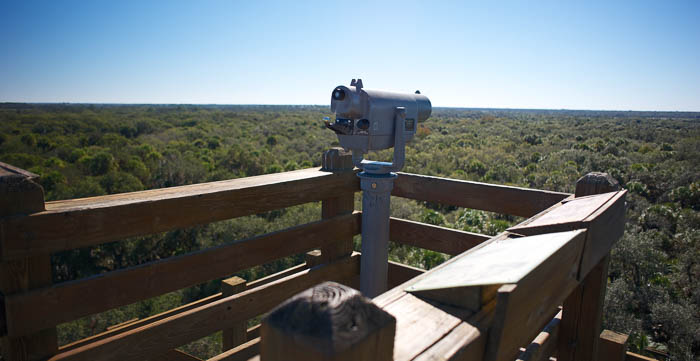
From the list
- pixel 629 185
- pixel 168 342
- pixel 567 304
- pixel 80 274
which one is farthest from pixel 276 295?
pixel 629 185

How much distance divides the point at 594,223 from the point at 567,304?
69 cm

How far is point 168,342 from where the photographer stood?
1.89 m

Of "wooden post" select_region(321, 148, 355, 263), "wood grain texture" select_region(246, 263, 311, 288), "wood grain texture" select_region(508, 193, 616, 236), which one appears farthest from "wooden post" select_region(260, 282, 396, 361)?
"wood grain texture" select_region(246, 263, 311, 288)

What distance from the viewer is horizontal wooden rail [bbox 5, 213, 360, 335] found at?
1512 millimetres

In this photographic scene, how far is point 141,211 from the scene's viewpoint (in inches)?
69.6

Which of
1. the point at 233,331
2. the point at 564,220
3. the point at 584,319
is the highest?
the point at 564,220

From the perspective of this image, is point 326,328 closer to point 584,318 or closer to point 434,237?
point 584,318

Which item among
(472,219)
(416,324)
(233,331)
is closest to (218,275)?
(233,331)

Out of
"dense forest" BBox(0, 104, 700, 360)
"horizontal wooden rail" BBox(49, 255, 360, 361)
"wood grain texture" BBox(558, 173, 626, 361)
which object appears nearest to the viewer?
"horizontal wooden rail" BBox(49, 255, 360, 361)

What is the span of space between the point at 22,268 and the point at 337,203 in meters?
1.71

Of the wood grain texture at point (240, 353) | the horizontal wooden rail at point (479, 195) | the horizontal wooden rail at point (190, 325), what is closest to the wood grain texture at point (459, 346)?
the wood grain texture at point (240, 353)

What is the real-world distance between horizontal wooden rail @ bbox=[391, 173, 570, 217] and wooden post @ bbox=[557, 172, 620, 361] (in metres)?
0.63

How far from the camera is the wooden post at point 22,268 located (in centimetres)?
146

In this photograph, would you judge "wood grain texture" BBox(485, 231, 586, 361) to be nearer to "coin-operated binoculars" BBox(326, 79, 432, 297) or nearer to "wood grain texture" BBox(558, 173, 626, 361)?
"wood grain texture" BBox(558, 173, 626, 361)
